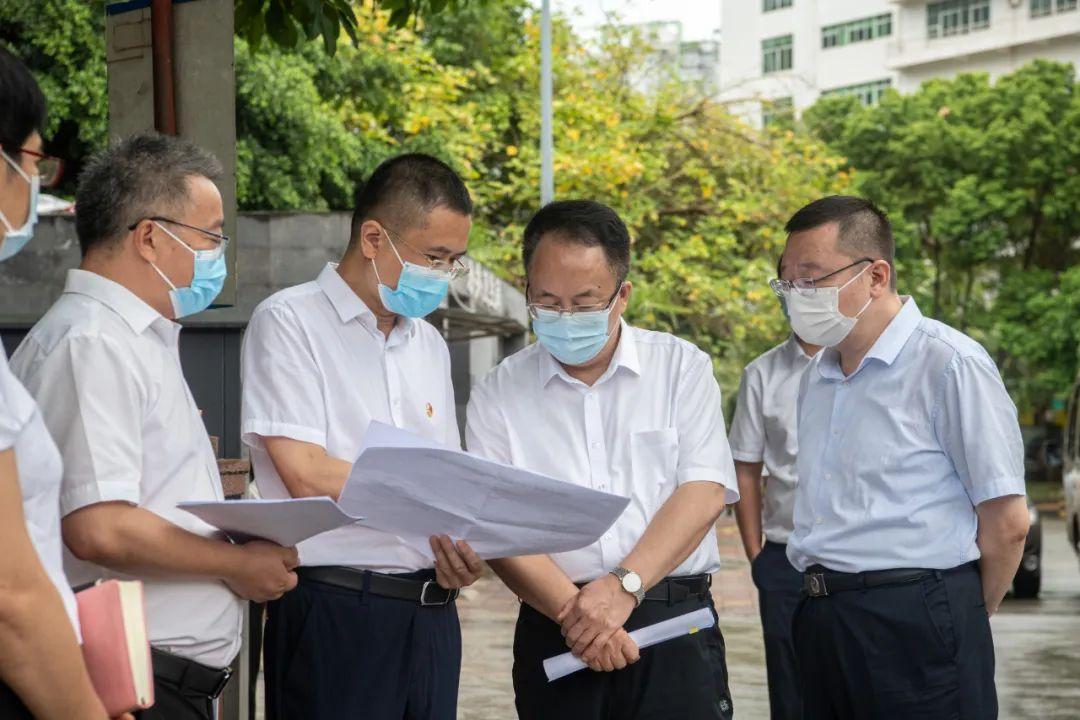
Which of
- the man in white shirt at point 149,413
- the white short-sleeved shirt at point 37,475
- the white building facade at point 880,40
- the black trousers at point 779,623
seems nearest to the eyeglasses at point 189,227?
the man in white shirt at point 149,413

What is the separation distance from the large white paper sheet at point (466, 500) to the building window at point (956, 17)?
45.1 metres

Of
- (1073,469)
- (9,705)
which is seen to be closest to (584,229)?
(9,705)

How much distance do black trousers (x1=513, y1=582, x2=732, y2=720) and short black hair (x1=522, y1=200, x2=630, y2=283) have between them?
0.89m

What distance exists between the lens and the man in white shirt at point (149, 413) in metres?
2.79

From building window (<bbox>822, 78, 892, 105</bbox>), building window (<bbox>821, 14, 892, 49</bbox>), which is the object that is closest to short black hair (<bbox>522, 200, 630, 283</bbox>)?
building window (<bbox>822, 78, 892, 105</bbox>)

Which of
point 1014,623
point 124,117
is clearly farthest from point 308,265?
point 124,117

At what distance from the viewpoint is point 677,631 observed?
12.0 ft

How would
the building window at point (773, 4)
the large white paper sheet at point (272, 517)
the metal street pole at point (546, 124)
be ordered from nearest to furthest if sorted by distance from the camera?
1. the large white paper sheet at point (272, 517)
2. the metal street pole at point (546, 124)
3. the building window at point (773, 4)

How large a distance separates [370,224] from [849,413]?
137cm

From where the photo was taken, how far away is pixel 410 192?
3871 mm

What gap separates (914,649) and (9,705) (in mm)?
2305

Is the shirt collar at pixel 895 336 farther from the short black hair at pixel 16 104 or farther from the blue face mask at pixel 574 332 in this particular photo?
the short black hair at pixel 16 104

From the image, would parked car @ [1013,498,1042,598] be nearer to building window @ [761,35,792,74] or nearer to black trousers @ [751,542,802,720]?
black trousers @ [751,542,802,720]

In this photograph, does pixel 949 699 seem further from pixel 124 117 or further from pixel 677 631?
pixel 124 117
